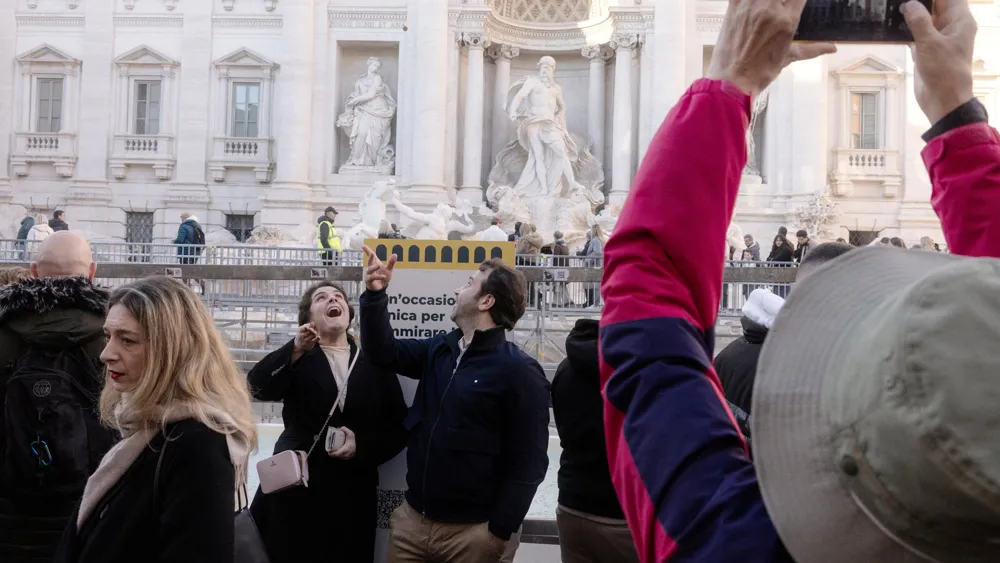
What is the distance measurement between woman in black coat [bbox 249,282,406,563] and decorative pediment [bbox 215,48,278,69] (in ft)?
69.1

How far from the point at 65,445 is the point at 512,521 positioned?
5.70 ft

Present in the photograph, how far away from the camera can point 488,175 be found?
23.9 m

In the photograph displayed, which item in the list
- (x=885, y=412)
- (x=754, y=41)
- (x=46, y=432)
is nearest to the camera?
(x=885, y=412)

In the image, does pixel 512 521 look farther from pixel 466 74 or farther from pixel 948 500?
pixel 466 74

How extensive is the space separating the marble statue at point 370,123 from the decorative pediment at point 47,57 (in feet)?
25.2

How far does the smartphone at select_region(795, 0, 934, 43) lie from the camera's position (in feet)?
4.50

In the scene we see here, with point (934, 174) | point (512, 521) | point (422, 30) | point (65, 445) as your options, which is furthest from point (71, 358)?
point (422, 30)

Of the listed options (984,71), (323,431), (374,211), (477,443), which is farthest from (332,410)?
(984,71)

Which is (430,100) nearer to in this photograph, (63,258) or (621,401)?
(63,258)

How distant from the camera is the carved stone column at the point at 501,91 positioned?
949 inches

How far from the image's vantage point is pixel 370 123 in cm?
2353

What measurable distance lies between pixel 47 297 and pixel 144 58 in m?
23.2

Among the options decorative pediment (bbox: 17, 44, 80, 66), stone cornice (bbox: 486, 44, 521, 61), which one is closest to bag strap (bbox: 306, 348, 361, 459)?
stone cornice (bbox: 486, 44, 521, 61)

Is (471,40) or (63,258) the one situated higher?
(471,40)
